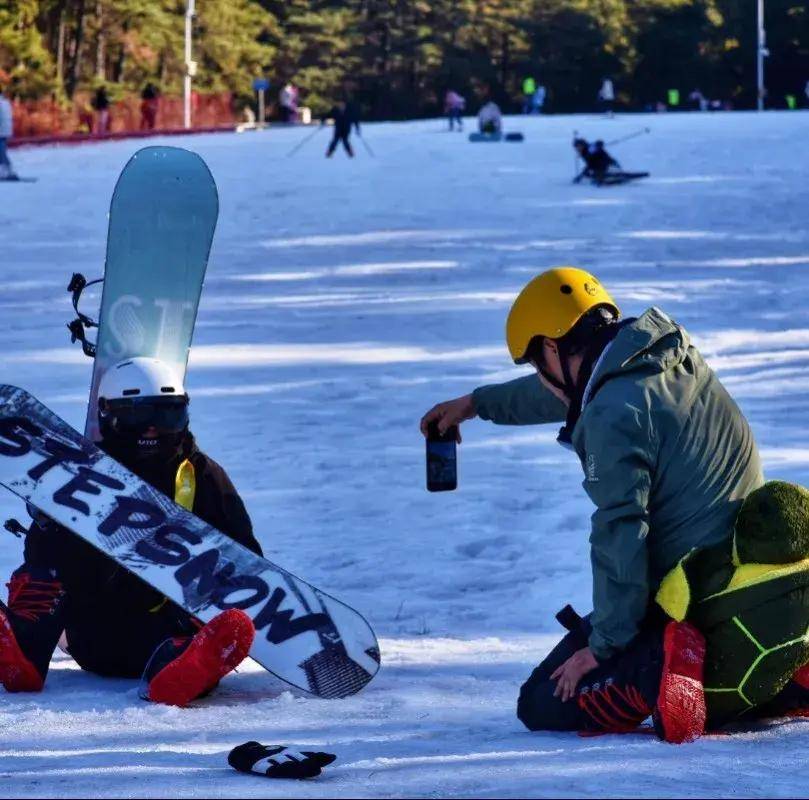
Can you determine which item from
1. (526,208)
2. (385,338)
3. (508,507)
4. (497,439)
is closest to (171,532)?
(508,507)

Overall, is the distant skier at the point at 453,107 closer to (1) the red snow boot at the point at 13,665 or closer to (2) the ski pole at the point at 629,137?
(2) the ski pole at the point at 629,137

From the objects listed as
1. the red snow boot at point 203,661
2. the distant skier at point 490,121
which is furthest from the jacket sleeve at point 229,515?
the distant skier at point 490,121

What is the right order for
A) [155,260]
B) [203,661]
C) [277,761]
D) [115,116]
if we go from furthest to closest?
[115,116] → [155,260] → [203,661] → [277,761]

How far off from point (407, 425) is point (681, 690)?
5.66 m

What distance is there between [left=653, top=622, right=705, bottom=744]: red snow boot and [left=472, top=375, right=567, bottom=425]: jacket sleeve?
0.93 m

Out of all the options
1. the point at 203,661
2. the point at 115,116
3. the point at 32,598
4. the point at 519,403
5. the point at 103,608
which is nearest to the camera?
the point at 203,661

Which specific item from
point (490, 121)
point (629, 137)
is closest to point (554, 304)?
point (629, 137)

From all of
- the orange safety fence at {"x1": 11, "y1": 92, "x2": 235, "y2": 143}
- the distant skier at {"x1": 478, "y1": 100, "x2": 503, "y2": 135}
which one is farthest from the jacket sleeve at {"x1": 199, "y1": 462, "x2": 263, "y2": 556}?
the orange safety fence at {"x1": 11, "y1": 92, "x2": 235, "y2": 143}

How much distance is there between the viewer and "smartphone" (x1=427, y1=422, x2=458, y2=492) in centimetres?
508

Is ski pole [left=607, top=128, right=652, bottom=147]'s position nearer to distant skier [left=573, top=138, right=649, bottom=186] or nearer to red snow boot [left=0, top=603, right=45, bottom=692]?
distant skier [left=573, top=138, right=649, bottom=186]

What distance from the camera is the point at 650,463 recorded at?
4172 mm

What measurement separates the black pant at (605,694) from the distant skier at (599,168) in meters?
20.8

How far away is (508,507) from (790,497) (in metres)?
3.67

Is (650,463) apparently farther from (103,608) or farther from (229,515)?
(103,608)
